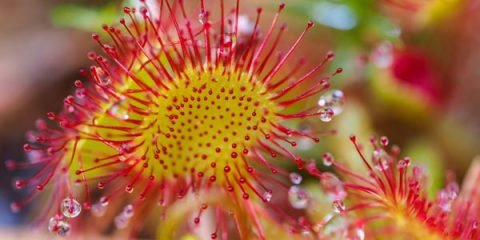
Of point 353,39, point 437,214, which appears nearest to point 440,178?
point 353,39

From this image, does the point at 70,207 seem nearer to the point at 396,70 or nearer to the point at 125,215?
the point at 125,215

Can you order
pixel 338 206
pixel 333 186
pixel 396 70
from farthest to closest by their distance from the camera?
pixel 396 70 → pixel 333 186 → pixel 338 206

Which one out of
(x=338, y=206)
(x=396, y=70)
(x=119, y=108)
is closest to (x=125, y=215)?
(x=119, y=108)

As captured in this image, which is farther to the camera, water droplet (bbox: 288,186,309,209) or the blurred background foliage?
the blurred background foliage

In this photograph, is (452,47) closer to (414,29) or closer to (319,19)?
(414,29)

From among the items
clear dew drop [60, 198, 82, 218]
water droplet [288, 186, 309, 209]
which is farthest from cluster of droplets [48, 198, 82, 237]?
water droplet [288, 186, 309, 209]

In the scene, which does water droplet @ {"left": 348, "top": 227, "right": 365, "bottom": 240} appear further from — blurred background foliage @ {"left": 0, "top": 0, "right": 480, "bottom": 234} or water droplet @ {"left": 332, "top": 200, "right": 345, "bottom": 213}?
blurred background foliage @ {"left": 0, "top": 0, "right": 480, "bottom": 234}
